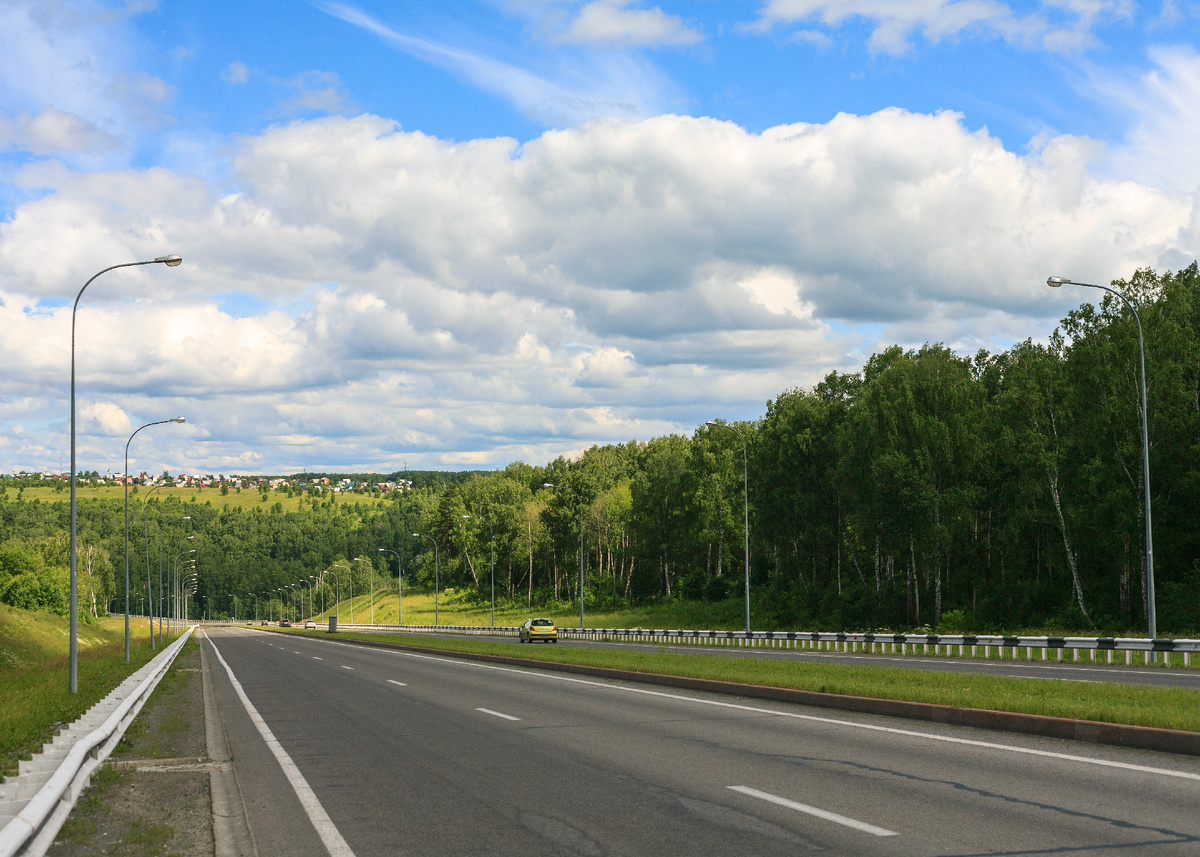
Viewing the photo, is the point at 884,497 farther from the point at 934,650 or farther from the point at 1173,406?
the point at 934,650

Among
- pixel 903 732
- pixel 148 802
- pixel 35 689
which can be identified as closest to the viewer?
pixel 148 802

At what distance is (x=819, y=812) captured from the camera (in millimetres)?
8312

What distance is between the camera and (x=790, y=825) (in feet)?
25.8

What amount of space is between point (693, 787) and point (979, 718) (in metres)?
5.95

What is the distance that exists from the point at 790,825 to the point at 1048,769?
3.66m

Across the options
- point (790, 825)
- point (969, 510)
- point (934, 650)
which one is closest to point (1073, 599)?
point (969, 510)

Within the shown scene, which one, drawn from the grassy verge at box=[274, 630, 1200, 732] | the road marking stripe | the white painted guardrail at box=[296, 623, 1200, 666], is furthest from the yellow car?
the road marking stripe

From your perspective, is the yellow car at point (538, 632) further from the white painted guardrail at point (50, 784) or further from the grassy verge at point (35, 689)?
the white painted guardrail at point (50, 784)

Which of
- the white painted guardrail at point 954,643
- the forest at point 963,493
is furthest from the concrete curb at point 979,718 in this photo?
the forest at point 963,493

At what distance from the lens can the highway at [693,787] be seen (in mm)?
7434

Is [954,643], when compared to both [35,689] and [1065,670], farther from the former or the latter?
[35,689]

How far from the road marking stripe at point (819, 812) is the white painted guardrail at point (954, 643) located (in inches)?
800

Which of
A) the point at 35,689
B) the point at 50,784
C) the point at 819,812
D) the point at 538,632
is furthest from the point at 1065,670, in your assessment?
the point at 538,632

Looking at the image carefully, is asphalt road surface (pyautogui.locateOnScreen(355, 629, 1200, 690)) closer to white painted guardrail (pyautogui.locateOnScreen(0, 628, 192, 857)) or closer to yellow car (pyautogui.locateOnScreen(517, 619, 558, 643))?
white painted guardrail (pyautogui.locateOnScreen(0, 628, 192, 857))
